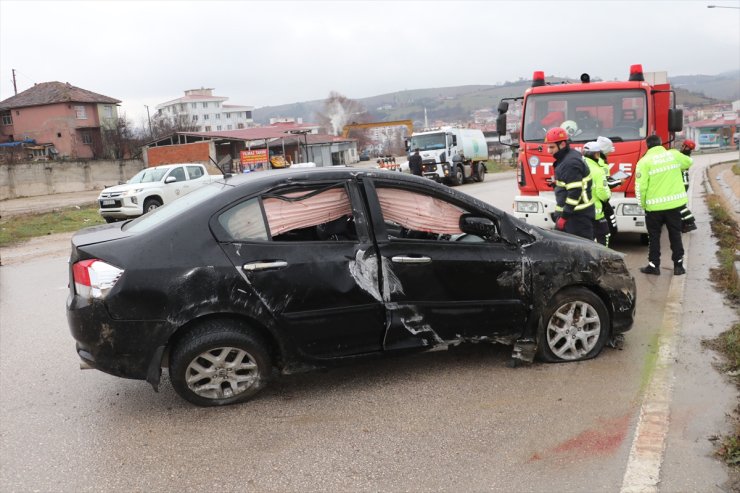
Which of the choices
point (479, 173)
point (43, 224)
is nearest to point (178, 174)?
point (43, 224)

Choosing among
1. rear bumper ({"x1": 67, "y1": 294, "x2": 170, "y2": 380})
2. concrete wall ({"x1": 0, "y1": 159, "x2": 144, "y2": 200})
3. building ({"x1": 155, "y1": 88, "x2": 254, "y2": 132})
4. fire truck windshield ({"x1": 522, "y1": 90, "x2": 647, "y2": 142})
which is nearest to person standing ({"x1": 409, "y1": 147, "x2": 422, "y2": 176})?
fire truck windshield ({"x1": 522, "y1": 90, "x2": 647, "y2": 142})

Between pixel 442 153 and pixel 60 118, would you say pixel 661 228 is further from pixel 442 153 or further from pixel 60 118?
pixel 60 118

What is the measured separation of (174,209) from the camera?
15.4 ft

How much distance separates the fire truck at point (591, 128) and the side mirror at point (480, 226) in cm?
512

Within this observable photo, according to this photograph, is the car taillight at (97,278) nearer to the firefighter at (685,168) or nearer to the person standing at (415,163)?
the firefighter at (685,168)

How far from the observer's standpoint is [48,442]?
161 inches

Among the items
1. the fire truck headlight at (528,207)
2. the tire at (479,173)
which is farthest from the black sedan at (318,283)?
the tire at (479,173)

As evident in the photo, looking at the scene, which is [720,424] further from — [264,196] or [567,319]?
[264,196]

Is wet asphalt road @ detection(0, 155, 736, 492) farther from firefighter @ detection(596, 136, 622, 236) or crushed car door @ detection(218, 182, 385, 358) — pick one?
firefighter @ detection(596, 136, 622, 236)

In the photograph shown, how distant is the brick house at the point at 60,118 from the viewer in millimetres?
61625

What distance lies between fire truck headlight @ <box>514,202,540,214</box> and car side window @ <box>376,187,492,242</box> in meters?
5.33

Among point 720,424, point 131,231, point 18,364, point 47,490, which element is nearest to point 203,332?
point 131,231

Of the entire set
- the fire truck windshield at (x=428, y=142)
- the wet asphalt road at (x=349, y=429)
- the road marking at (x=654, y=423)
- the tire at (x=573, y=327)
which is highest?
the fire truck windshield at (x=428, y=142)

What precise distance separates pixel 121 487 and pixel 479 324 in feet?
8.77
